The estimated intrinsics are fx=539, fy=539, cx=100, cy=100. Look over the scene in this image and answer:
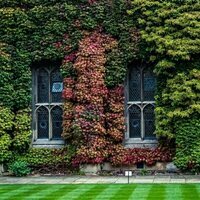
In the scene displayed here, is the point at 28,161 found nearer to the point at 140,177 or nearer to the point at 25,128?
the point at 25,128

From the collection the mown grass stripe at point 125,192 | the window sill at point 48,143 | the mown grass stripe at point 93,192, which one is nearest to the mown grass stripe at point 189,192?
the mown grass stripe at point 125,192

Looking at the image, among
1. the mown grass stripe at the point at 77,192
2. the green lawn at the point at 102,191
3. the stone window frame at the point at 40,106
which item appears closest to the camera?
the green lawn at the point at 102,191

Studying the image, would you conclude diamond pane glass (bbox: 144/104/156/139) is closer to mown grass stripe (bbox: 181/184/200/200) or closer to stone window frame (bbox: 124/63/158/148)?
stone window frame (bbox: 124/63/158/148)

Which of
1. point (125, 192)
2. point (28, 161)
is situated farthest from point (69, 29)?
point (125, 192)

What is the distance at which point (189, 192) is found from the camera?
12.9 metres

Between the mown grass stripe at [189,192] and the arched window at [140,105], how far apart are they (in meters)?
4.98

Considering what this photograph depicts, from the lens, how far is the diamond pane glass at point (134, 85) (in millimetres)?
19297

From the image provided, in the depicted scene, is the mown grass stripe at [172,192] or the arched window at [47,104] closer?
the mown grass stripe at [172,192]

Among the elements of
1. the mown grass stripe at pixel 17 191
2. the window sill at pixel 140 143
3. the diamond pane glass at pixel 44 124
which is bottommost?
the mown grass stripe at pixel 17 191

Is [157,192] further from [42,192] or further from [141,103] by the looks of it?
[141,103]

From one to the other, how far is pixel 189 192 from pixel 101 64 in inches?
278

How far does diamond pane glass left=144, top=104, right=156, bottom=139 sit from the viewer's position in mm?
19094

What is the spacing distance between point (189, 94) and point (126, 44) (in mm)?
2981

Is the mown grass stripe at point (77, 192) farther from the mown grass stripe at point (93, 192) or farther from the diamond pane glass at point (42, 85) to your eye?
the diamond pane glass at point (42, 85)
